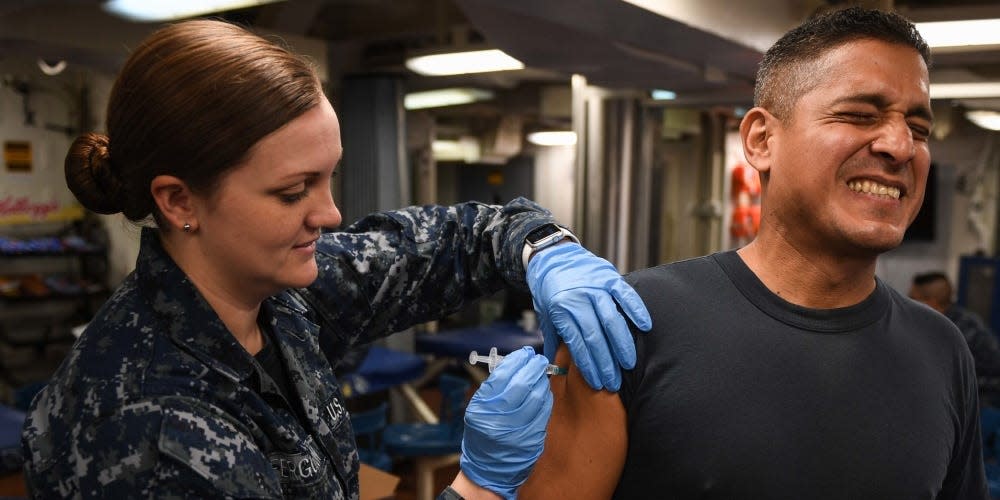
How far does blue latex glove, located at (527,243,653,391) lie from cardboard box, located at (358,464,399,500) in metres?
1.46

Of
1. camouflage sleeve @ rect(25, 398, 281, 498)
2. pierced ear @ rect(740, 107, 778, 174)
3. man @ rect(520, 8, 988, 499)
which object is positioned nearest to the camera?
camouflage sleeve @ rect(25, 398, 281, 498)

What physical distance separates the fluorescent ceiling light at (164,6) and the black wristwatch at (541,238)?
1878 millimetres

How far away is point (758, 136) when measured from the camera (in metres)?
1.41

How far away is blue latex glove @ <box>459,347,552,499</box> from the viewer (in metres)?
1.26

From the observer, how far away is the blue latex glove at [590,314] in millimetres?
1277

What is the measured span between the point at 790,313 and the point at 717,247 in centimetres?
740

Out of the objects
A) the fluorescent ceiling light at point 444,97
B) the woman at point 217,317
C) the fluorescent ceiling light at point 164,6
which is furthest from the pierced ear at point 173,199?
the fluorescent ceiling light at point 444,97

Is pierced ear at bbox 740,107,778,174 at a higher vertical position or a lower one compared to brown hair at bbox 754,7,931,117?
lower

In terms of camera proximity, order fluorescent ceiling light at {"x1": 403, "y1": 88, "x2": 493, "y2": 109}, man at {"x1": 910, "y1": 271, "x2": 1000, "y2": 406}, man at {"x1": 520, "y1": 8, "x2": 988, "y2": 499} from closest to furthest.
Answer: man at {"x1": 520, "y1": 8, "x2": 988, "y2": 499} → man at {"x1": 910, "y1": 271, "x2": 1000, "y2": 406} → fluorescent ceiling light at {"x1": 403, "y1": 88, "x2": 493, "y2": 109}

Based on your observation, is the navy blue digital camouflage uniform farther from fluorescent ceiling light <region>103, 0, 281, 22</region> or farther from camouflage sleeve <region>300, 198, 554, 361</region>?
fluorescent ceiling light <region>103, 0, 281, 22</region>

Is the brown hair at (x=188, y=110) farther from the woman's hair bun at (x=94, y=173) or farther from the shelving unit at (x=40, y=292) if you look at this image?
the shelving unit at (x=40, y=292)

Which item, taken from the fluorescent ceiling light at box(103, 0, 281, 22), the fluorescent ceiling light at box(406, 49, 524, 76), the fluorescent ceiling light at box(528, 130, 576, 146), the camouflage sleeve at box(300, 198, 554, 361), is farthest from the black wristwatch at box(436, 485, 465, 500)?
the fluorescent ceiling light at box(528, 130, 576, 146)

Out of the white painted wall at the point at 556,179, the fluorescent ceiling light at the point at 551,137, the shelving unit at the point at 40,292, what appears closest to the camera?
the shelving unit at the point at 40,292

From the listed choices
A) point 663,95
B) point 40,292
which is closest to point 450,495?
point 663,95
